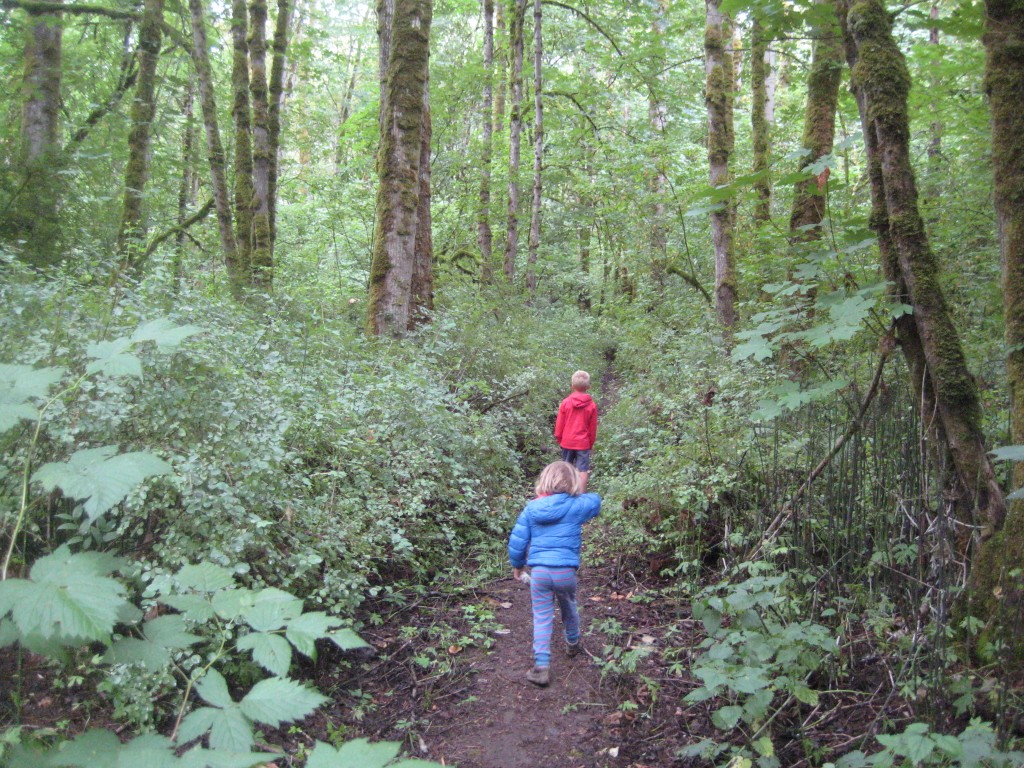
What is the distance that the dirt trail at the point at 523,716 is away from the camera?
3707 millimetres

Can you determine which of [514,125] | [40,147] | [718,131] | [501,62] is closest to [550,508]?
[718,131]

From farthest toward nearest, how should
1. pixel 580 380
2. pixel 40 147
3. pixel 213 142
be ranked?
pixel 213 142 < pixel 40 147 < pixel 580 380

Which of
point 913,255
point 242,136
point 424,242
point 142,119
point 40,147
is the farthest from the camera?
point 242,136

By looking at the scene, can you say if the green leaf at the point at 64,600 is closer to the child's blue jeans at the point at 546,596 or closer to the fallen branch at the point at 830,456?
the child's blue jeans at the point at 546,596

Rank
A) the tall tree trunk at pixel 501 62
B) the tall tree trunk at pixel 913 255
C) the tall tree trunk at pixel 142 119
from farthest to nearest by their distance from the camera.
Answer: the tall tree trunk at pixel 501 62 → the tall tree trunk at pixel 142 119 → the tall tree trunk at pixel 913 255

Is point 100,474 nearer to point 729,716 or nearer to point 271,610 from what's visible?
point 271,610

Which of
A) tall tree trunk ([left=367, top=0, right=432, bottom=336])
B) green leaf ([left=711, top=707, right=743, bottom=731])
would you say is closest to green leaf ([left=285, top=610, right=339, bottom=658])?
green leaf ([left=711, top=707, right=743, bottom=731])

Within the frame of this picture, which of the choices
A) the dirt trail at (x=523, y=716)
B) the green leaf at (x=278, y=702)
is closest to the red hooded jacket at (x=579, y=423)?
the dirt trail at (x=523, y=716)

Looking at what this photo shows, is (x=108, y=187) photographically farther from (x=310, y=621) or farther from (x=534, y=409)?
(x=310, y=621)

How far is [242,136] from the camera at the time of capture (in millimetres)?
12219

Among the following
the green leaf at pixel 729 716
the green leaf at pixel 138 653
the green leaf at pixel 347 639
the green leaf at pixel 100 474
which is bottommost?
the green leaf at pixel 729 716

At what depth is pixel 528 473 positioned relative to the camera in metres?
9.27

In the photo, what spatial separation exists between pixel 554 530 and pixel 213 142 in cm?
1028

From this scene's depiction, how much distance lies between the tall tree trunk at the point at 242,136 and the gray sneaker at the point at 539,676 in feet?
31.6
